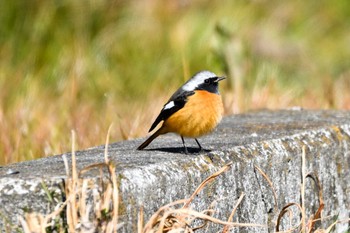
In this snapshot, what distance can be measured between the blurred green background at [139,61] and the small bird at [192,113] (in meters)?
0.91

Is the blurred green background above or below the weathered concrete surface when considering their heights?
above

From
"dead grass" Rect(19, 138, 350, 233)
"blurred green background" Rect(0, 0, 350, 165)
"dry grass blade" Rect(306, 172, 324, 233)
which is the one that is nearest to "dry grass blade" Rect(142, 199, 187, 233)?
"dead grass" Rect(19, 138, 350, 233)

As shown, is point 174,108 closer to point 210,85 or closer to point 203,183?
point 210,85

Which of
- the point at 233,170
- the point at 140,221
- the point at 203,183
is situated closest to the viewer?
the point at 140,221

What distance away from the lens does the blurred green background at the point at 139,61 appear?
6.39 metres

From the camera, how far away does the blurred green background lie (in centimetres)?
639

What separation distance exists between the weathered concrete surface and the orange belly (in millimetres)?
A: 96

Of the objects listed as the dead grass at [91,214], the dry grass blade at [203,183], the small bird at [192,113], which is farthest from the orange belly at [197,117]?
the dead grass at [91,214]

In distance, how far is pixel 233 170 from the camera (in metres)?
4.32

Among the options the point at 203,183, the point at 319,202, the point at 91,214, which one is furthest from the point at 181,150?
the point at 91,214

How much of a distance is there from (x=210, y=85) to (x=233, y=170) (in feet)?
2.80

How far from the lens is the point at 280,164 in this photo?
4711mm

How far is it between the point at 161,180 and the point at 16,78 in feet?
13.0

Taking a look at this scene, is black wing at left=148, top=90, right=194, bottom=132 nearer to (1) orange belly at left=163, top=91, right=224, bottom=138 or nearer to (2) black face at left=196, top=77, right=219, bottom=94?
(1) orange belly at left=163, top=91, right=224, bottom=138
